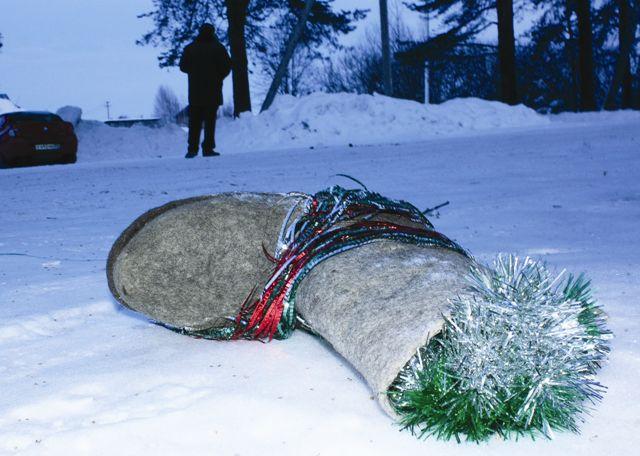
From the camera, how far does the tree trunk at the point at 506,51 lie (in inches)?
816

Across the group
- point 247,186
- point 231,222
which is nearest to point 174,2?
point 247,186

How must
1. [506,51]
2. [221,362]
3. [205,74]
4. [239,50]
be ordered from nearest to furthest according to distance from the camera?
[221,362]
[205,74]
[506,51]
[239,50]

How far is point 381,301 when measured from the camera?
7.37ft

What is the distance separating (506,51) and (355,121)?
7.29 m

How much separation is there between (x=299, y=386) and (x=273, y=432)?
0.29 metres

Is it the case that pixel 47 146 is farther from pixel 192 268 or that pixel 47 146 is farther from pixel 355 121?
pixel 192 268

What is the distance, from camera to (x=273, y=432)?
1.99m

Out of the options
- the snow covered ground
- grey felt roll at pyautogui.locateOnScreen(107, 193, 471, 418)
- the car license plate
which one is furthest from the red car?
grey felt roll at pyautogui.locateOnScreen(107, 193, 471, 418)

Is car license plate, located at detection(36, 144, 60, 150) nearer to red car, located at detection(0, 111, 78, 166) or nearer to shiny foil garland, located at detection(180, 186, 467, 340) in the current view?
red car, located at detection(0, 111, 78, 166)

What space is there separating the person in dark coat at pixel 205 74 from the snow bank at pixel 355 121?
2.90m

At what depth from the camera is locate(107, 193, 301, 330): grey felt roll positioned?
2.69 m

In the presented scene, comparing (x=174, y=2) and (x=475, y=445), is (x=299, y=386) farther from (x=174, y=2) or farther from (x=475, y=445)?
(x=174, y=2)

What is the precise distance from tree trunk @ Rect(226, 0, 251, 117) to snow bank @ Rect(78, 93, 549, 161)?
3.81 meters

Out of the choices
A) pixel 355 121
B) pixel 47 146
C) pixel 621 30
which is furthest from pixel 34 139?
pixel 621 30
